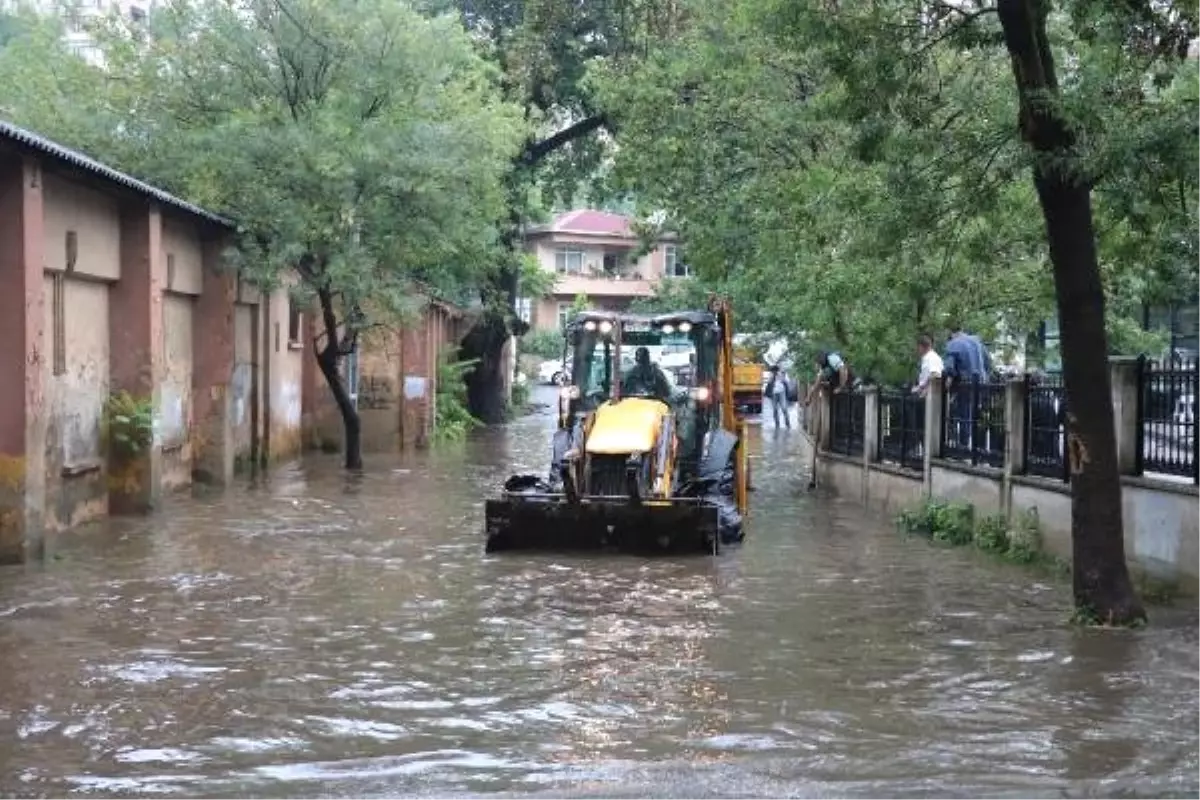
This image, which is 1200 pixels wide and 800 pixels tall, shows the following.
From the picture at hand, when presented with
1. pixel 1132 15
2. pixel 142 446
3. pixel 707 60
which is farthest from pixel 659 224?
pixel 1132 15

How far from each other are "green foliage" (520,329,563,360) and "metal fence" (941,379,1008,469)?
48456 mm

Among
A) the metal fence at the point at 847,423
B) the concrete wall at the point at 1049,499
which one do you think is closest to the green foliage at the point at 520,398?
the metal fence at the point at 847,423

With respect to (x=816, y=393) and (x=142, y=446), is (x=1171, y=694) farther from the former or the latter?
(x=816, y=393)

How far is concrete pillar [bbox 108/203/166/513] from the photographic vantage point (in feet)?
59.0

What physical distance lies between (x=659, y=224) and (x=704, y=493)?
1478 centimetres

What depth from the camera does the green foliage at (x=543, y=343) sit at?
221 ft

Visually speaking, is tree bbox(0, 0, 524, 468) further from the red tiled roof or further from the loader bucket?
the red tiled roof

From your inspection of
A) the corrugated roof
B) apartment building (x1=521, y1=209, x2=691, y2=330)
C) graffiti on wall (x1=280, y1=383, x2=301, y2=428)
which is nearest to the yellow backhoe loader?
the corrugated roof

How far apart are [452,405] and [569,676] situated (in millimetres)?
28773

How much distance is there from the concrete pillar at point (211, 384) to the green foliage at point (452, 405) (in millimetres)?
12563

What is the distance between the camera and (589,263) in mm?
76312

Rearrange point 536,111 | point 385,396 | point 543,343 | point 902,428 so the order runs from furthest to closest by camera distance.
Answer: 1. point 543,343
2. point 536,111
3. point 385,396
4. point 902,428

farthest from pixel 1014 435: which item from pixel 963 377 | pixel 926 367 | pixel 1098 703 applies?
pixel 1098 703

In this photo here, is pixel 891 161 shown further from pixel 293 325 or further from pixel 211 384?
pixel 293 325
